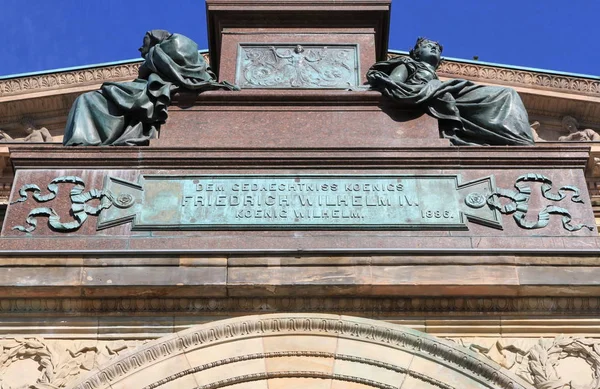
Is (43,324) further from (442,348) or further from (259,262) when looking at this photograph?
(442,348)

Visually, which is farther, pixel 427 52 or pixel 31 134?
pixel 31 134

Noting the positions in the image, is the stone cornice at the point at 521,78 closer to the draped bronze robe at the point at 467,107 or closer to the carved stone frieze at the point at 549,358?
the draped bronze robe at the point at 467,107

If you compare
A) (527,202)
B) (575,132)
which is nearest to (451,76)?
(575,132)

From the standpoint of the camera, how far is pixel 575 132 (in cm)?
2330

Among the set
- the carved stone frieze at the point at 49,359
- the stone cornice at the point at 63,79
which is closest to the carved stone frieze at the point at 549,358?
the carved stone frieze at the point at 49,359

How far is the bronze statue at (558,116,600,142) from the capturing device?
22547 mm

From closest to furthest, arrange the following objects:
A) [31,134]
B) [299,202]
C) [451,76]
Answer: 1. [299,202]
2. [31,134]
3. [451,76]

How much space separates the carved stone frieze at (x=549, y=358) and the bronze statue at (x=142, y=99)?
413 cm

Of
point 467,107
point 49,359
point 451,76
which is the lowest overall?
point 49,359

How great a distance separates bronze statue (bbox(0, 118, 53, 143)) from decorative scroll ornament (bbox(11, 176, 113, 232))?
12015 millimetres

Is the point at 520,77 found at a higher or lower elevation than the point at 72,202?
higher

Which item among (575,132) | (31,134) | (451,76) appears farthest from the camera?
(451,76)

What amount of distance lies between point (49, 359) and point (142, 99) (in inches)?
133

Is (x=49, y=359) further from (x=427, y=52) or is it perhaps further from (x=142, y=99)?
(x=427, y=52)
